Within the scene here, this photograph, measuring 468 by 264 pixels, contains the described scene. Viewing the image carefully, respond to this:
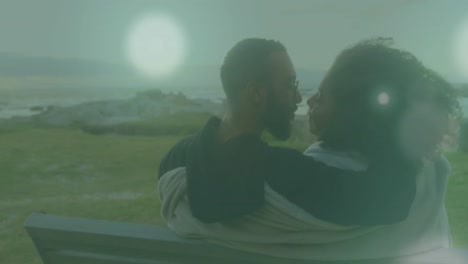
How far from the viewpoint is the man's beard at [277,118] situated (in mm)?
1316

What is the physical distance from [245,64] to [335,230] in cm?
37

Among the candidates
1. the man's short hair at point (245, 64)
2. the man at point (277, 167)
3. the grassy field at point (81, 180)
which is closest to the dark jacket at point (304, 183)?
the man at point (277, 167)

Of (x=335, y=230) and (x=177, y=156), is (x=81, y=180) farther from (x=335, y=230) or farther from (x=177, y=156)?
(x=335, y=230)

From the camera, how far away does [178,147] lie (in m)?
1.59

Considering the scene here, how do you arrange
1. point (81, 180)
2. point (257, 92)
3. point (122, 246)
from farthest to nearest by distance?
point (81, 180)
point (122, 246)
point (257, 92)

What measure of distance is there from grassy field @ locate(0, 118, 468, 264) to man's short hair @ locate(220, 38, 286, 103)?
4122 millimetres

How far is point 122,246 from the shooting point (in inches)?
60.5

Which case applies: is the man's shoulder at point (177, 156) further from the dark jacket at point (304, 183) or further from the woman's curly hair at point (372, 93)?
the woman's curly hair at point (372, 93)

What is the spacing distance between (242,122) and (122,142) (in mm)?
9790

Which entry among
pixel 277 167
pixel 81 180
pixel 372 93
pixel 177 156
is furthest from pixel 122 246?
pixel 81 180

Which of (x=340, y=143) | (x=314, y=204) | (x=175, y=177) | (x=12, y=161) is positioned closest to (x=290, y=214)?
(x=314, y=204)

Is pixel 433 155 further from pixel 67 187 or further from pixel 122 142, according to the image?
pixel 122 142

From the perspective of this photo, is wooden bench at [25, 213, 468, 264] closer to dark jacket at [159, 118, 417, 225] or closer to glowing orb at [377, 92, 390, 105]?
dark jacket at [159, 118, 417, 225]

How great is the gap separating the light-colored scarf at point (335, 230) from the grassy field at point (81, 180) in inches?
155
